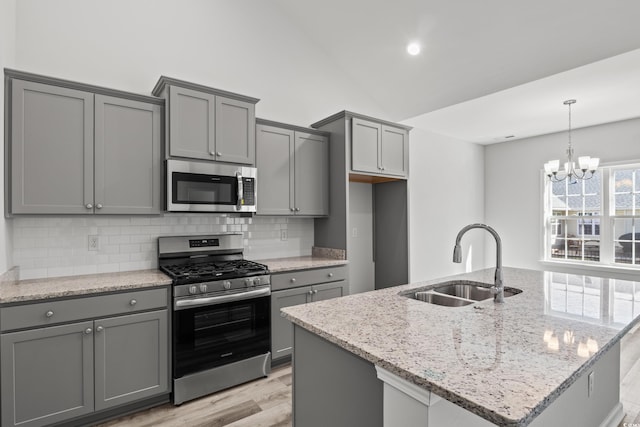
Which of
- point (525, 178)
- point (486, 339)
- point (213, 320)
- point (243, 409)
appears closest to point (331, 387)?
point (486, 339)

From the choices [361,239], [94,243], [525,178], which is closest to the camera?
[94,243]

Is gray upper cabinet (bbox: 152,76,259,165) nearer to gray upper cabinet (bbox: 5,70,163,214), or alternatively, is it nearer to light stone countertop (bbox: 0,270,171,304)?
gray upper cabinet (bbox: 5,70,163,214)

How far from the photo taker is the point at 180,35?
3.22 meters

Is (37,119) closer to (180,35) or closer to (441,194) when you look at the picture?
(180,35)

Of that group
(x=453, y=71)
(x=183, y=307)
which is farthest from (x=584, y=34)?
(x=183, y=307)

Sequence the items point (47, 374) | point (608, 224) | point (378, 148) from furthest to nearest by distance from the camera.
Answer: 1. point (608, 224)
2. point (378, 148)
3. point (47, 374)

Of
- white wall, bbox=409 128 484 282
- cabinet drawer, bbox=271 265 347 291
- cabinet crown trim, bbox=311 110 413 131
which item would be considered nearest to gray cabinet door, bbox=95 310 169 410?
cabinet drawer, bbox=271 265 347 291

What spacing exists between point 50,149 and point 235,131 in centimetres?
131

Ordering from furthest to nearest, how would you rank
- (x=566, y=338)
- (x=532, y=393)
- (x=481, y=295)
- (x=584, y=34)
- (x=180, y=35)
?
1. (x=180, y=35)
2. (x=584, y=34)
3. (x=481, y=295)
4. (x=566, y=338)
5. (x=532, y=393)

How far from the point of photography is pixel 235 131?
3.04m

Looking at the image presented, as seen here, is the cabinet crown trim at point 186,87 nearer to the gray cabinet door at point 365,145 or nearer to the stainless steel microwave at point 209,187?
the stainless steel microwave at point 209,187

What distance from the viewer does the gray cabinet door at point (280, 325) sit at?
3004mm

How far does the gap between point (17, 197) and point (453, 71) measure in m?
4.00

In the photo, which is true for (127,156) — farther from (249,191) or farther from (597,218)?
(597,218)
